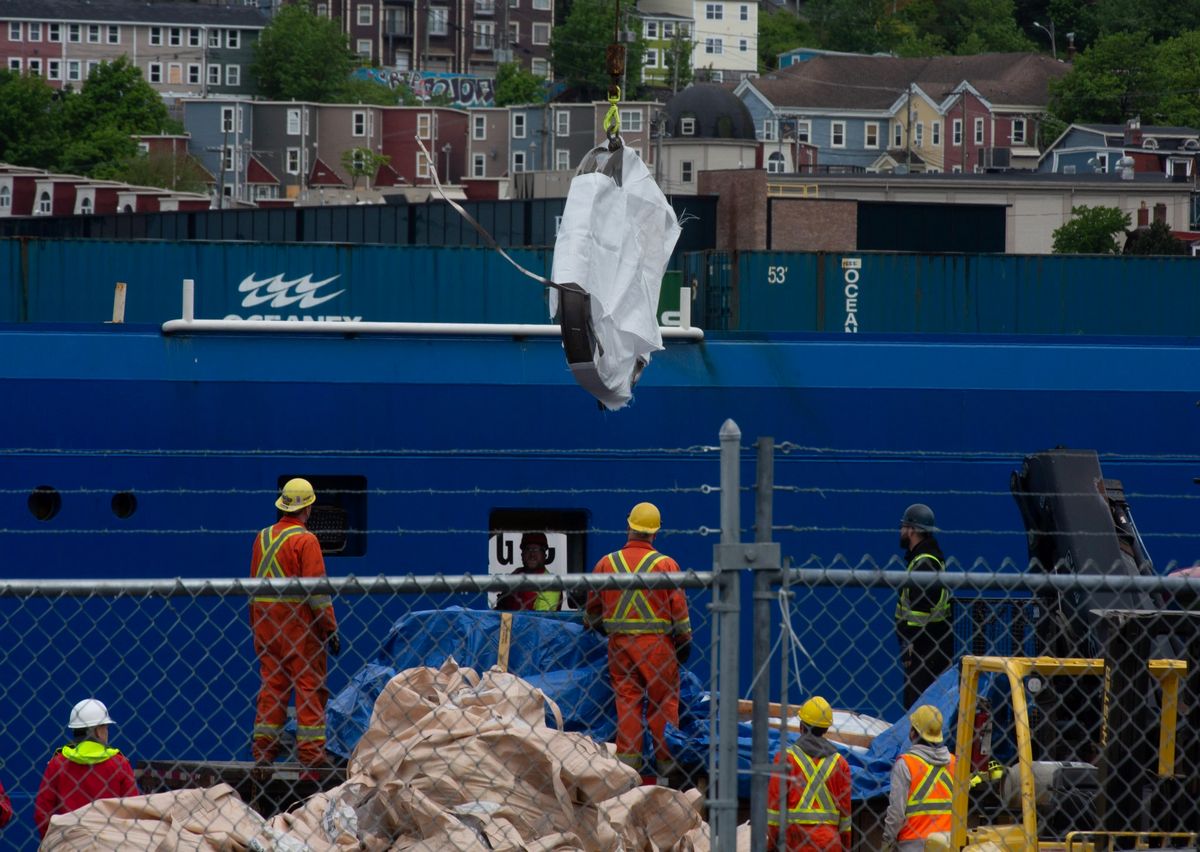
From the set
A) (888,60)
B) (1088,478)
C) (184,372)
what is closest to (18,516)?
(184,372)

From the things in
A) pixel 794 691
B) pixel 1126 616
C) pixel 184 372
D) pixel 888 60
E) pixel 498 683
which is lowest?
pixel 794 691

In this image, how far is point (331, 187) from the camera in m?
81.9

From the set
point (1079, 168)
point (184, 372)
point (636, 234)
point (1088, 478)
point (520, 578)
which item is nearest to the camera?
point (520, 578)

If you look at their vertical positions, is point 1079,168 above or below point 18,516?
above

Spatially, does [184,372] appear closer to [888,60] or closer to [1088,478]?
[1088,478]

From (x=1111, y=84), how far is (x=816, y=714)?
89565 mm

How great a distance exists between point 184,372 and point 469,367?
1756mm

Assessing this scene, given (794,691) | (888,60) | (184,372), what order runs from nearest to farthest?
(794,691), (184,372), (888,60)

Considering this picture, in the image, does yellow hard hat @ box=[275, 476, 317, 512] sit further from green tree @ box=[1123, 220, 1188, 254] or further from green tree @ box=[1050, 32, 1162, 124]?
green tree @ box=[1050, 32, 1162, 124]

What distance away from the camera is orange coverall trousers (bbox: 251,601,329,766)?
7.81 meters

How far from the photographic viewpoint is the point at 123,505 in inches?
389

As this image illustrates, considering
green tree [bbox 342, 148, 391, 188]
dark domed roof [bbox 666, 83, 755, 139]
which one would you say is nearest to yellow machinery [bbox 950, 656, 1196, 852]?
dark domed roof [bbox 666, 83, 755, 139]

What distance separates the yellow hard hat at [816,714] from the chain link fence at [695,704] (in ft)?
0.53

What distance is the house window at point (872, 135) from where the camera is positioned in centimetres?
10119
